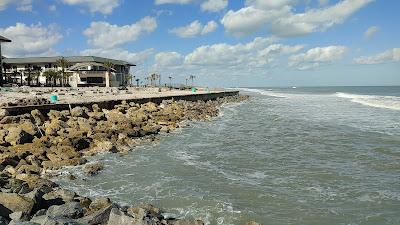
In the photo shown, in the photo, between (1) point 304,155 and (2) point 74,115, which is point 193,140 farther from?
(2) point 74,115

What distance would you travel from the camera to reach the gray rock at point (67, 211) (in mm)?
9539

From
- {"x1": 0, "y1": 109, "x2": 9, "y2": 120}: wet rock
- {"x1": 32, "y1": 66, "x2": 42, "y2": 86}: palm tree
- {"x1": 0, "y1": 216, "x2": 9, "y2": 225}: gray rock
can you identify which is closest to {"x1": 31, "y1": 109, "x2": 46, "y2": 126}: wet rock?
{"x1": 0, "y1": 109, "x2": 9, "y2": 120}: wet rock

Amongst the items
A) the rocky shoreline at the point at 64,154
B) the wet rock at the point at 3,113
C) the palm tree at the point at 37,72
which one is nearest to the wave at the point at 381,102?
the rocky shoreline at the point at 64,154

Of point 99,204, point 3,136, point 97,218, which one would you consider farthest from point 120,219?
point 3,136

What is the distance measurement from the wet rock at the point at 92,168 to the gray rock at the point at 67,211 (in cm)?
576

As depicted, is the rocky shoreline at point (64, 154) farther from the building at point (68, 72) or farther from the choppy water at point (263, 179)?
the building at point (68, 72)

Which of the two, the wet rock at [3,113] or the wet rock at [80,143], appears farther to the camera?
the wet rock at [3,113]

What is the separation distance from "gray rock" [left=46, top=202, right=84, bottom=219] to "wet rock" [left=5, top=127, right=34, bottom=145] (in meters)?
10.8

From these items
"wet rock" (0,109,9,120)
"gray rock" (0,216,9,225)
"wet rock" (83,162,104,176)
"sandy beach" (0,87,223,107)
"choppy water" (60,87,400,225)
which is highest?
"sandy beach" (0,87,223,107)

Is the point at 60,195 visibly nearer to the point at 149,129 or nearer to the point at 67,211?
the point at 67,211

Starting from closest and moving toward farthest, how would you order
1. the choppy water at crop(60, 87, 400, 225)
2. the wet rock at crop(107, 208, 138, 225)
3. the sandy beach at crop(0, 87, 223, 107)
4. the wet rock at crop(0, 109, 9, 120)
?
the wet rock at crop(107, 208, 138, 225), the choppy water at crop(60, 87, 400, 225), the wet rock at crop(0, 109, 9, 120), the sandy beach at crop(0, 87, 223, 107)

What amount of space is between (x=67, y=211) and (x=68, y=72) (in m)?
74.7

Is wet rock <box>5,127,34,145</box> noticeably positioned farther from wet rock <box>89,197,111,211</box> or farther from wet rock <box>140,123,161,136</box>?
wet rock <box>89,197,111,211</box>

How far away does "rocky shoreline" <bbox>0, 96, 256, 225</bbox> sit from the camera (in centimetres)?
950
